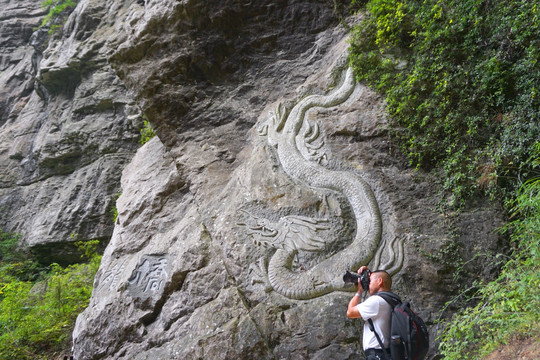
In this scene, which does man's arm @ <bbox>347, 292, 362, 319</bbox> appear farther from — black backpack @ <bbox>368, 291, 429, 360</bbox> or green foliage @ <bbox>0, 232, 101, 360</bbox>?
green foliage @ <bbox>0, 232, 101, 360</bbox>

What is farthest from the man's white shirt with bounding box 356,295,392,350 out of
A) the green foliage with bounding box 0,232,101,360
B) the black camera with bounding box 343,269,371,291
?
the green foliage with bounding box 0,232,101,360

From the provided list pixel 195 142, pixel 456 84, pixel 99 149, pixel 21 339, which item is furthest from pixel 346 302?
pixel 99 149

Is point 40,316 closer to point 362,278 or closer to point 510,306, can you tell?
point 362,278

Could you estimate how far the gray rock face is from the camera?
967 centimetres

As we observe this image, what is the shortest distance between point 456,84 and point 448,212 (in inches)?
48.3

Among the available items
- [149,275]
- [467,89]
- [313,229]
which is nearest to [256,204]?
[313,229]

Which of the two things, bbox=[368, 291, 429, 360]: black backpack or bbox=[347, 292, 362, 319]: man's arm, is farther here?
bbox=[347, 292, 362, 319]: man's arm

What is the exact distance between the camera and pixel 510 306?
2.64m

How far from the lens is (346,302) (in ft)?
10.7

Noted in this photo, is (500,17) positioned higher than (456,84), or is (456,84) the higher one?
(500,17)

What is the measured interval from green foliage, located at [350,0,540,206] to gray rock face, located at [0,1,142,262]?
24.1 feet

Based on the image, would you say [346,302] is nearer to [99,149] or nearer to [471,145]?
[471,145]

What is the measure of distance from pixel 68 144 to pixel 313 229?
348 inches

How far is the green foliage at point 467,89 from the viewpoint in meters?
3.41
